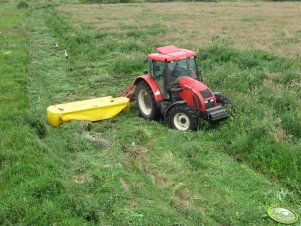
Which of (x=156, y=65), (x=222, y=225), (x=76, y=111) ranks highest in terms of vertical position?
(x=156, y=65)

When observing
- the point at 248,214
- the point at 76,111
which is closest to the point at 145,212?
the point at 248,214

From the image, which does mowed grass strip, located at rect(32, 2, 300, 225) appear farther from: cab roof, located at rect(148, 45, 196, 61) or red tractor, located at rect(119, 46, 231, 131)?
cab roof, located at rect(148, 45, 196, 61)

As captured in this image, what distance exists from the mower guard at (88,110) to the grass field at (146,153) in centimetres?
24

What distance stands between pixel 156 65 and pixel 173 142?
2416 millimetres

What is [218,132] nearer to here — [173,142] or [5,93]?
[173,142]

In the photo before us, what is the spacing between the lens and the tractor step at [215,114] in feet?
31.2

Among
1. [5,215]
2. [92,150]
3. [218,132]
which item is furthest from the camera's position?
[218,132]

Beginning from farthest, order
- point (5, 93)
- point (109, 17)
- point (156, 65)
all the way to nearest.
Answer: point (109, 17), point (5, 93), point (156, 65)

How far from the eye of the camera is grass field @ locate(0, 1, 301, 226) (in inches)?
259

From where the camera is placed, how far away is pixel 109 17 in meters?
32.5

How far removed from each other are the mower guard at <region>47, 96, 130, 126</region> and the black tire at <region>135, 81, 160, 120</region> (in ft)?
1.24

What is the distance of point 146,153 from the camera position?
9.06 metres

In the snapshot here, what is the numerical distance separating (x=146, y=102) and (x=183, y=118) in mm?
1670

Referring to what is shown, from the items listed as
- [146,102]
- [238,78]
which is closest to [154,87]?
[146,102]
